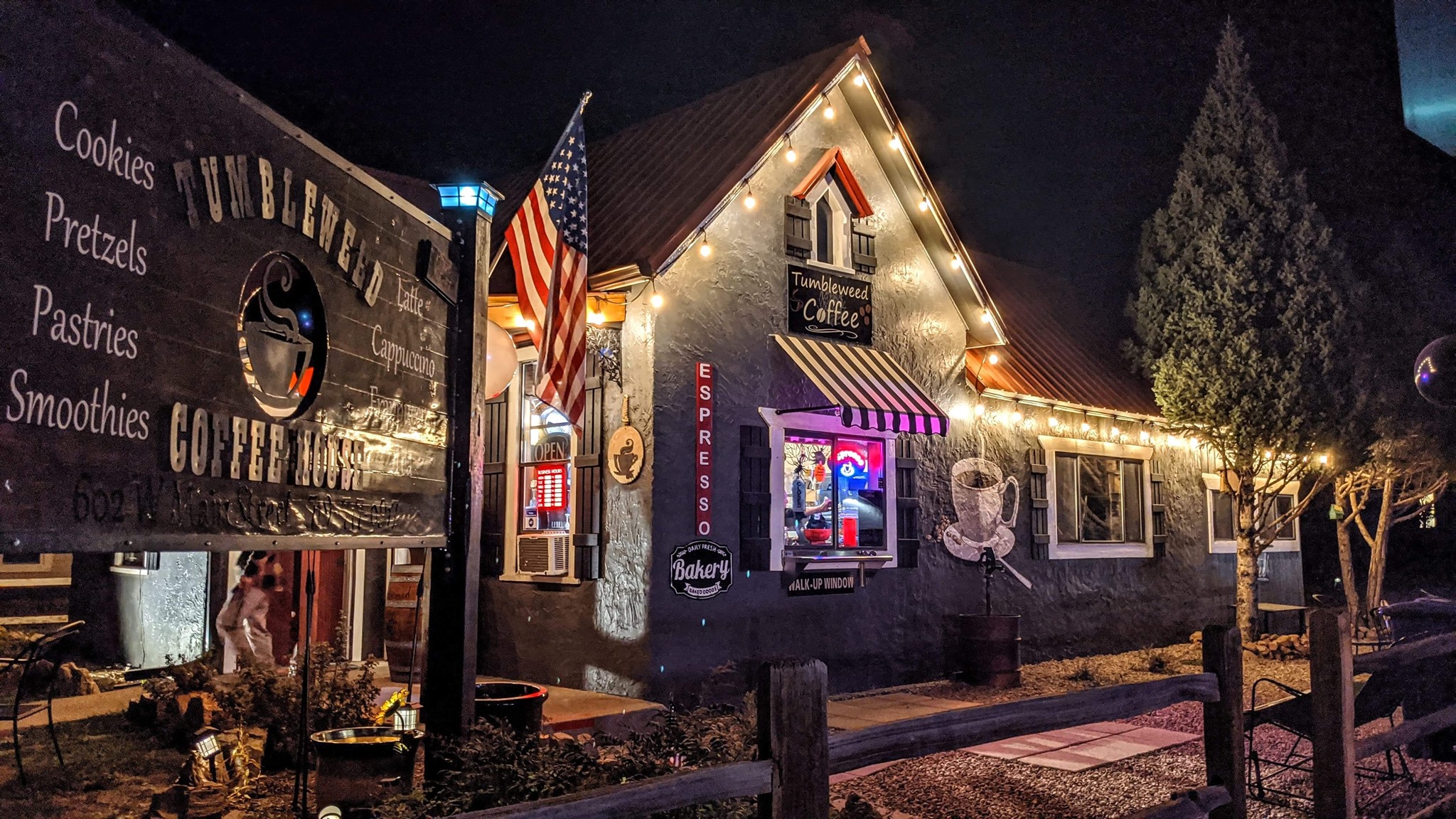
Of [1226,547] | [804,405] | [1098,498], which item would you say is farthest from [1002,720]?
[1226,547]

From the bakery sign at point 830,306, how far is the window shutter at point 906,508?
4.23 feet

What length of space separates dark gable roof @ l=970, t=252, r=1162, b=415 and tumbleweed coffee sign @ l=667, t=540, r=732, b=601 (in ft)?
14.4

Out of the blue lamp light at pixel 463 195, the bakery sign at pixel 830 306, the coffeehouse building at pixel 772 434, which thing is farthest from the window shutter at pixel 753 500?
the blue lamp light at pixel 463 195

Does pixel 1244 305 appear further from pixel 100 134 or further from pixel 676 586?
pixel 100 134

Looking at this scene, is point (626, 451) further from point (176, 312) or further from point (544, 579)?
point (176, 312)

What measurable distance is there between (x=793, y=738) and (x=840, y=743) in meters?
0.24

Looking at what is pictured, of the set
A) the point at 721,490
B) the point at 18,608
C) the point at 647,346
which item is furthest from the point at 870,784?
the point at 18,608

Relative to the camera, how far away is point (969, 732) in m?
3.85

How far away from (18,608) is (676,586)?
7.83 m

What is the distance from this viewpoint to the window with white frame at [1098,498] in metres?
13.3

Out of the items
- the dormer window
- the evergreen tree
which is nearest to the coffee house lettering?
the dormer window

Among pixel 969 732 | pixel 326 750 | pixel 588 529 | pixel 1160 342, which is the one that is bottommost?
pixel 326 750

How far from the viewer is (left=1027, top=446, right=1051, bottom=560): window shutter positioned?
12.7 meters

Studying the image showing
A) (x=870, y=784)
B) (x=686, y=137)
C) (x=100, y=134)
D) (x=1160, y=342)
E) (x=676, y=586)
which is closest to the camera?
(x=100, y=134)
